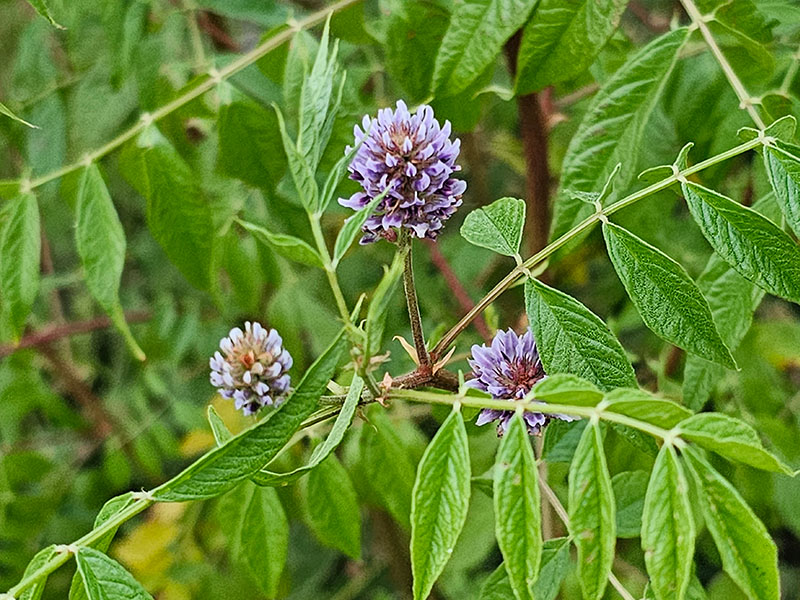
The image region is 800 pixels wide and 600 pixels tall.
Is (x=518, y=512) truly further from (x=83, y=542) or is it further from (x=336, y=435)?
(x=83, y=542)

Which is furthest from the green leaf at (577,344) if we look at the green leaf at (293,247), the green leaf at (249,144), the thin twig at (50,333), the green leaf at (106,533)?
the thin twig at (50,333)

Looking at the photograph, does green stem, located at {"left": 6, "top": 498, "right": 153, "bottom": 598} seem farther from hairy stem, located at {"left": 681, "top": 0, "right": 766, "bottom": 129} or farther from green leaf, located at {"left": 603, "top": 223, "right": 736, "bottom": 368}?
hairy stem, located at {"left": 681, "top": 0, "right": 766, "bottom": 129}

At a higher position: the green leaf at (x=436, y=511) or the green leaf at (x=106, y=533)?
the green leaf at (x=106, y=533)

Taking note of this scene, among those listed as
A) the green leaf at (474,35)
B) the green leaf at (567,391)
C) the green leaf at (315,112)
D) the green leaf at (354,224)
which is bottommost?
the green leaf at (567,391)

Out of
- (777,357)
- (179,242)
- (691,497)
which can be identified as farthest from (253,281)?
(777,357)

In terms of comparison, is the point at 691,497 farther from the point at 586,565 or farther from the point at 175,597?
the point at 175,597

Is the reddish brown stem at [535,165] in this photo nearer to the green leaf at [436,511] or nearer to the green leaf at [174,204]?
the green leaf at [174,204]

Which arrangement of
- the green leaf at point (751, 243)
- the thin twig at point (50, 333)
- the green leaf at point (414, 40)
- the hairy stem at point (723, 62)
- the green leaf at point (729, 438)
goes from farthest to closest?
the thin twig at point (50, 333) < the green leaf at point (414, 40) < the hairy stem at point (723, 62) < the green leaf at point (751, 243) < the green leaf at point (729, 438)

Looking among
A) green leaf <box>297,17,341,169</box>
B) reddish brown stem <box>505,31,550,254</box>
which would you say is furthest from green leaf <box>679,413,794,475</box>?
reddish brown stem <box>505,31,550,254</box>
